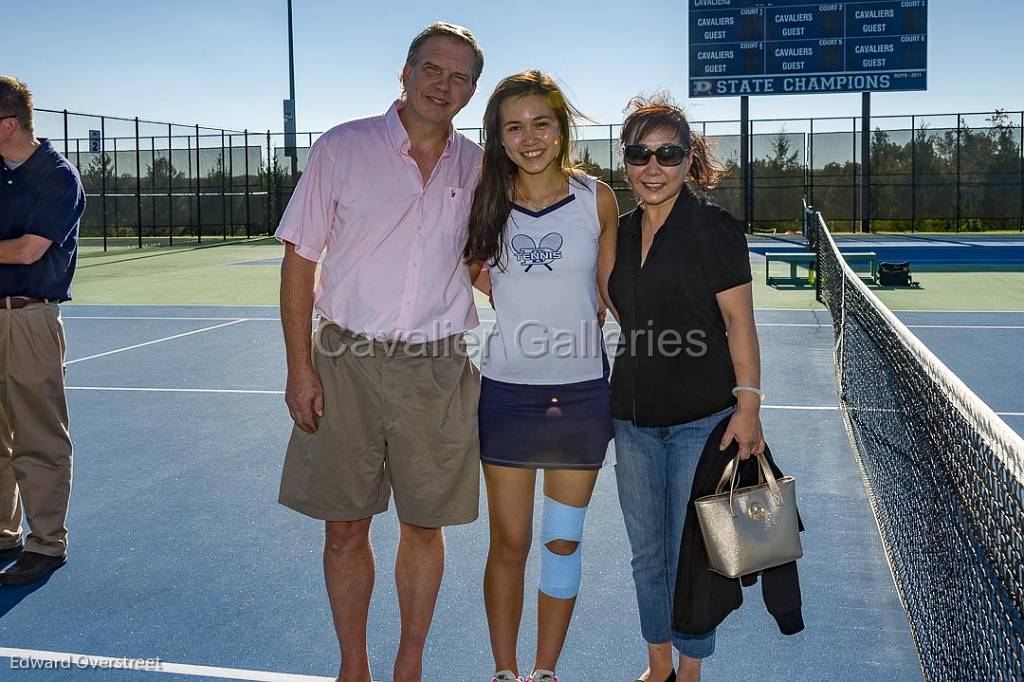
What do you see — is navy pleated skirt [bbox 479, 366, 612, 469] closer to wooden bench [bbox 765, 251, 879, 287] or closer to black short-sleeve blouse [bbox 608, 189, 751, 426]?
black short-sleeve blouse [bbox 608, 189, 751, 426]

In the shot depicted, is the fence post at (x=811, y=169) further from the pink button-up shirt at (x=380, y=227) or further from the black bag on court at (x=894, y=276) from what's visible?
the pink button-up shirt at (x=380, y=227)

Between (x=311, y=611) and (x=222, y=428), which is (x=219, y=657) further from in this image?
(x=222, y=428)

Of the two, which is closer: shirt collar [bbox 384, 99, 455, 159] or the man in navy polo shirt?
shirt collar [bbox 384, 99, 455, 159]

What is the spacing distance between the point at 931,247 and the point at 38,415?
2252 cm

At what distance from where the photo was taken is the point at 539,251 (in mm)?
2822

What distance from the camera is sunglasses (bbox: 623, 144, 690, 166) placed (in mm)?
2797

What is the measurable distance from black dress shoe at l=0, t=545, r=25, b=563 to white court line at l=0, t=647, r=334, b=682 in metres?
0.96

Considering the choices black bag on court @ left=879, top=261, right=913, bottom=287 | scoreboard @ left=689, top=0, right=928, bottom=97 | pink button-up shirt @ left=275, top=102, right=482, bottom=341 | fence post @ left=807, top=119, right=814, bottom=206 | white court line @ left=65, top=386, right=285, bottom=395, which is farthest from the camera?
fence post @ left=807, top=119, right=814, bottom=206

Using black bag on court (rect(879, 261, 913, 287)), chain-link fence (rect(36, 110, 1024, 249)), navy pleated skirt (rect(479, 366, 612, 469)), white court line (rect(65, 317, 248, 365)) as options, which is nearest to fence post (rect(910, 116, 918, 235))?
chain-link fence (rect(36, 110, 1024, 249))

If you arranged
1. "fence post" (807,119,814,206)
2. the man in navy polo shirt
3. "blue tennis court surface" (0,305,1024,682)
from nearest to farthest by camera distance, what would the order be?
"blue tennis court surface" (0,305,1024,682) → the man in navy polo shirt → "fence post" (807,119,814,206)

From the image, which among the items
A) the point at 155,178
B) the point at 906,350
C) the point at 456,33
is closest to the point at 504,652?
the point at 456,33

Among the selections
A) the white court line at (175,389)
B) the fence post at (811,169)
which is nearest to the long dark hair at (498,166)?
the white court line at (175,389)

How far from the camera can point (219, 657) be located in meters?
3.27

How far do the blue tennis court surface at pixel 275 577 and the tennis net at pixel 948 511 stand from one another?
0.16 meters
